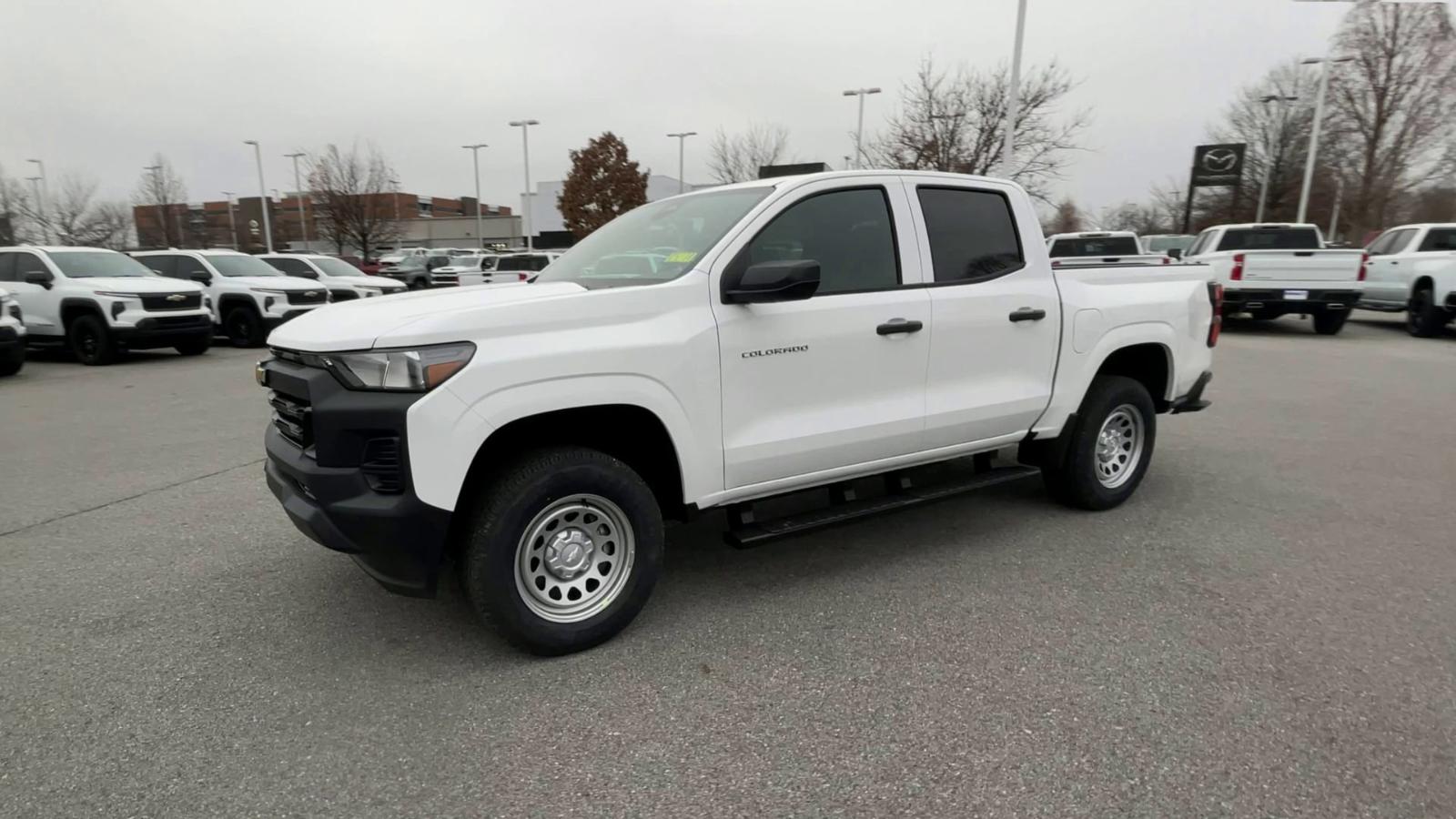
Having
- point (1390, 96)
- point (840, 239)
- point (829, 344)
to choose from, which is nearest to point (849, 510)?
point (829, 344)

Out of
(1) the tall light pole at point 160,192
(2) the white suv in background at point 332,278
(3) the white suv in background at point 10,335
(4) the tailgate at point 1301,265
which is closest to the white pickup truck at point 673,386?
(3) the white suv in background at point 10,335

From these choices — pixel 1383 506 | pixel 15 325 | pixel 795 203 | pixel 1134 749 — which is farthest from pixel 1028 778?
pixel 15 325

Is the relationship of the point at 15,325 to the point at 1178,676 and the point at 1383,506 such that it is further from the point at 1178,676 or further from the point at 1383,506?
the point at 1383,506

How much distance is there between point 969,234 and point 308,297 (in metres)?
14.0

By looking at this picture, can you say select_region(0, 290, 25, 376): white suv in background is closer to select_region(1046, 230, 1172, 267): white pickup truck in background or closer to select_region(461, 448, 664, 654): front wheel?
select_region(461, 448, 664, 654): front wheel

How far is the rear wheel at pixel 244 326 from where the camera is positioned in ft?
48.2

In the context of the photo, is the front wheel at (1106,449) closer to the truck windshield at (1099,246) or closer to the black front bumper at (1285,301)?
the black front bumper at (1285,301)

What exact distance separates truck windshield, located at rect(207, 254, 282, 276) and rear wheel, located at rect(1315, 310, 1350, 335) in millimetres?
19916

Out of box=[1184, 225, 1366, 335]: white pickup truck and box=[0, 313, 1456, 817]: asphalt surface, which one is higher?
box=[1184, 225, 1366, 335]: white pickup truck

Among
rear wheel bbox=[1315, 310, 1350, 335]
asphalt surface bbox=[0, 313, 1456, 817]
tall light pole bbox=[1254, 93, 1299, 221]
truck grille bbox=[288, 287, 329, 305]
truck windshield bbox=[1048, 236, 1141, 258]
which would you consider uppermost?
tall light pole bbox=[1254, 93, 1299, 221]

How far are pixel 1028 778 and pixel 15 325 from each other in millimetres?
13471

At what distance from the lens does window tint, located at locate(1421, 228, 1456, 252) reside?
15062 millimetres

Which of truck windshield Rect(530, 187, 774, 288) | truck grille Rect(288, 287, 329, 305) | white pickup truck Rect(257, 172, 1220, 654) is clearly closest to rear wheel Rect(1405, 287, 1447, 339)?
white pickup truck Rect(257, 172, 1220, 654)

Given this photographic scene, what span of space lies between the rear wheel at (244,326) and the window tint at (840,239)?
549 inches
